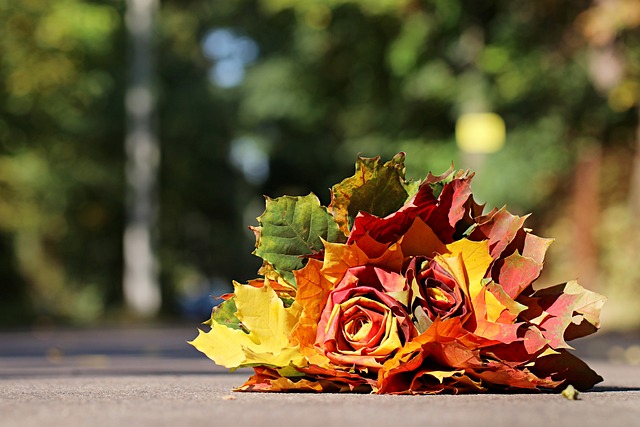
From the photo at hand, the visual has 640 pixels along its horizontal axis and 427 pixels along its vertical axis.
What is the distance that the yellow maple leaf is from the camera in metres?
4.51

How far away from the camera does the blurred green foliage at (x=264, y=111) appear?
786 inches

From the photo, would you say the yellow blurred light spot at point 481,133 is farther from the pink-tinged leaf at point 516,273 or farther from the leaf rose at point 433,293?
the leaf rose at point 433,293

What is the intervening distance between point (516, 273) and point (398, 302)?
1.53 ft

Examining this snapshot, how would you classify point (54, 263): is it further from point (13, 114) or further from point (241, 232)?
point (13, 114)

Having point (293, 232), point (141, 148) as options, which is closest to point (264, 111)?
point (141, 148)

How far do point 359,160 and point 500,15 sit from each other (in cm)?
1669

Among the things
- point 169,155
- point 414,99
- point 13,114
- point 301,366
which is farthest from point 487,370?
point 169,155

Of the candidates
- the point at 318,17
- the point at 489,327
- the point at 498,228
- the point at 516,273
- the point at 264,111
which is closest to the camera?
the point at 489,327

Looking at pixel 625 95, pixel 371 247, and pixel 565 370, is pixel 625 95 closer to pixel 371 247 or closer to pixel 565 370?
pixel 565 370

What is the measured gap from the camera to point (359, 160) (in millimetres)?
4539

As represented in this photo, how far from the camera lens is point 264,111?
33406 mm

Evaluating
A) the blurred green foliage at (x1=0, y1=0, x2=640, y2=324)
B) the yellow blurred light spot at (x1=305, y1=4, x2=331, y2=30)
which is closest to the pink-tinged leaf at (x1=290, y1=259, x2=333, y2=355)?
the blurred green foliage at (x1=0, y1=0, x2=640, y2=324)

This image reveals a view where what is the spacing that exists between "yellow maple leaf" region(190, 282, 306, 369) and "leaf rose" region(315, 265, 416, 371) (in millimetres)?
144

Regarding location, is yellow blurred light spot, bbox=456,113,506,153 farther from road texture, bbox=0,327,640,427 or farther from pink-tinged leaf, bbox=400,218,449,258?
pink-tinged leaf, bbox=400,218,449,258
